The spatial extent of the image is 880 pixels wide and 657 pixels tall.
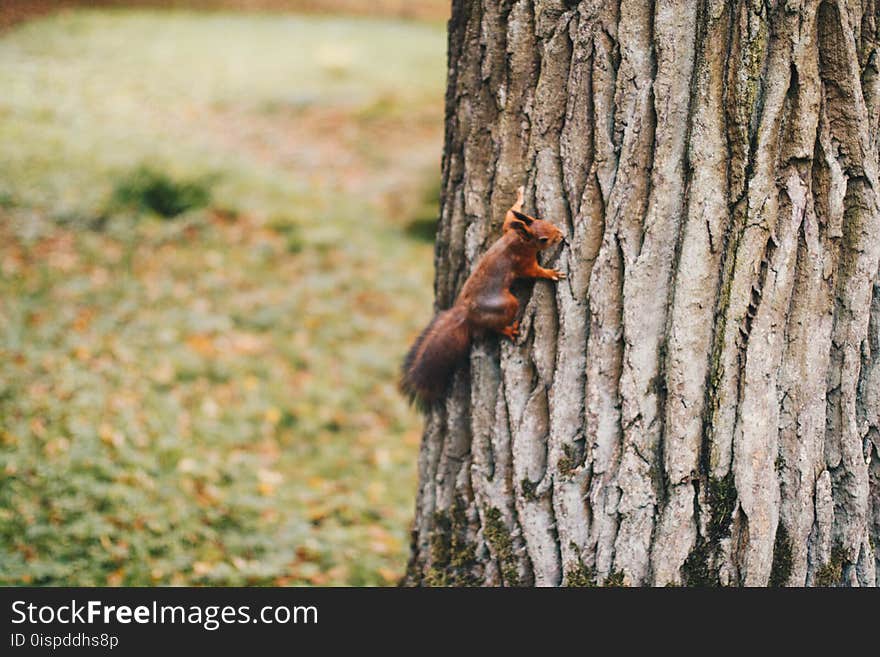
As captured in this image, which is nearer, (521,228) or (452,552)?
(521,228)

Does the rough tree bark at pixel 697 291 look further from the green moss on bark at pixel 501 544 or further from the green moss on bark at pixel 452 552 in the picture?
the green moss on bark at pixel 452 552

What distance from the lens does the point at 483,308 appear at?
2.12 meters

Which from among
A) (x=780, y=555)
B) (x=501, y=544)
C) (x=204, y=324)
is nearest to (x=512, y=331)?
(x=501, y=544)

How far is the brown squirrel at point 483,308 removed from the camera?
2020 millimetres

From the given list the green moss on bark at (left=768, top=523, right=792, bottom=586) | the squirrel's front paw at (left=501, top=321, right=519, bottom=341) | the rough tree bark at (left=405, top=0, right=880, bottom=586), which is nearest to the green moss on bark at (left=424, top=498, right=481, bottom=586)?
the rough tree bark at (left=405, top=0, right=880, bottom=586)

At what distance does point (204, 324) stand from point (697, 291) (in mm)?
4099

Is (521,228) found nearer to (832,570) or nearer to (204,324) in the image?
(832,570)

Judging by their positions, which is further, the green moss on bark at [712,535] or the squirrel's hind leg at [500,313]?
the squirrel's hind leg at [500,313]

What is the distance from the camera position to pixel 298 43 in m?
15.0

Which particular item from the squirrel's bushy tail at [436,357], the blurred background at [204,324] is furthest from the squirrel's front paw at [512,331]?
the blurred background at [204,324]

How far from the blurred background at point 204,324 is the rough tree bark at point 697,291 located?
5.53 ft
